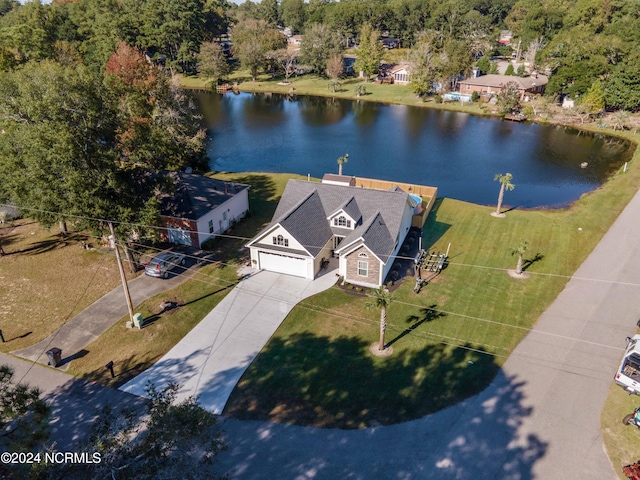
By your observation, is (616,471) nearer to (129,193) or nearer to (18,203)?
(129,193)

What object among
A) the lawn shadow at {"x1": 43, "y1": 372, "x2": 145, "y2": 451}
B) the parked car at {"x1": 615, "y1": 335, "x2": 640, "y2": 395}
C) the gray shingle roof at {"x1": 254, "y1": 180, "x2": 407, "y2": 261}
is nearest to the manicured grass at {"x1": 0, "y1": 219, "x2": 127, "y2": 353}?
the lawn shadow at {"x1": 43, "y1": 372, "x2": 145, "y2": 451}

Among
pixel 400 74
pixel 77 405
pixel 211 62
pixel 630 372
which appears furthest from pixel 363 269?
pixel 211 62

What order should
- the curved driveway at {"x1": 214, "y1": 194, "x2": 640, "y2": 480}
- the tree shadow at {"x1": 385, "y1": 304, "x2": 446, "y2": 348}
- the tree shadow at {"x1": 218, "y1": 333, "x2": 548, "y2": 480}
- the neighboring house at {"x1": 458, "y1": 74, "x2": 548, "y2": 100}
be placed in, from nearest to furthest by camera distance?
the curved driveway at {"x1": 214, "y1": 194, "x2": 640, "y2": 480} → the tree shadow at {"x1": 218, "y1": 333, "x2": 548, "y2": 480} → the tree shadow at {"x1": 385, "y1": 304, "x2": 446, "y2": 348} → the neighboring house at {"x1": 458, "y1": 74, "x2": 548, "y2": 100}

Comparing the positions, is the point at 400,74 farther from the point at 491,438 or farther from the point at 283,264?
the point at 491,438

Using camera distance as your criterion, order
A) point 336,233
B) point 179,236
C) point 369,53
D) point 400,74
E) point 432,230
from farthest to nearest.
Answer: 1. point 400,74
2. point 369,53
3. point 432,230
4. point 179,236
5. point 336,233

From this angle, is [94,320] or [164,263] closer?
[94,320]

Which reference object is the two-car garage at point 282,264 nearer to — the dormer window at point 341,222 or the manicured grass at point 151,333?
the manicured grass at point 151,333

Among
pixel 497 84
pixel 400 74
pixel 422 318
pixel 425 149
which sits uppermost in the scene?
pixel 400 74

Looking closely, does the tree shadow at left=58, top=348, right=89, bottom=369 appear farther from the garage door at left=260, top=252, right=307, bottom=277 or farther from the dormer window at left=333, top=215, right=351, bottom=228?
the dormer window at left=333, top=215, right=351, bottom=228
